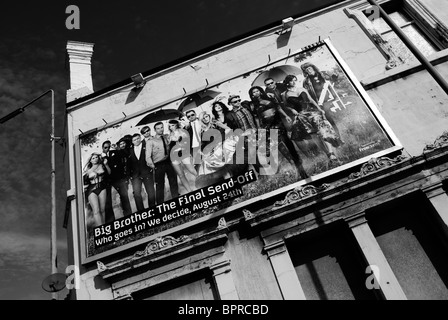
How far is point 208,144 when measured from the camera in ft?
36.6

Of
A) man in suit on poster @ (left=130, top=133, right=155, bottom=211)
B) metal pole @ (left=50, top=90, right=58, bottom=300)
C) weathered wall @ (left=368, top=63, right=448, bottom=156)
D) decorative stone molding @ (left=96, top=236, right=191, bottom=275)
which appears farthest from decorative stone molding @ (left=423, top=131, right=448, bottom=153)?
metal pole @ (left=50, top=90, right=58, bottom=300)

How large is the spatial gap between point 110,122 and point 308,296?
8.55 metres

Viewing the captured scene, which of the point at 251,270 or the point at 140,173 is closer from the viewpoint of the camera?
→ the point at 251,270

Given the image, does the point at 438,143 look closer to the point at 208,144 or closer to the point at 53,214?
the point at 208,144

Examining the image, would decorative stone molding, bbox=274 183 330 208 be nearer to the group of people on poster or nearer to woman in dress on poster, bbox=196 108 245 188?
the group of people on poster

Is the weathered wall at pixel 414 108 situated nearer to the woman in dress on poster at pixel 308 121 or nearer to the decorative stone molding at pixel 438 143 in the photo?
the decorative stone molding at pixel 438 143

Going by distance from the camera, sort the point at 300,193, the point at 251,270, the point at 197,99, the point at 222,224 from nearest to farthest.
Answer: the point at 251,270 → the point at 300,193 → the point at 222,224 → the point at 197,99

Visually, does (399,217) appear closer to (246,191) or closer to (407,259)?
(407,259)

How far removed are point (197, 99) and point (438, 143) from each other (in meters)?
7.31

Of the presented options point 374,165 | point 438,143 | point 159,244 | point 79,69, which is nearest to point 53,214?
point 159,244

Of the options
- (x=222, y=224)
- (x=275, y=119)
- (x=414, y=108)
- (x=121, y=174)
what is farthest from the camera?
(x=121, y=174)

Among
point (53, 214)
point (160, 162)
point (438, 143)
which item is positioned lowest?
point (438, 143)

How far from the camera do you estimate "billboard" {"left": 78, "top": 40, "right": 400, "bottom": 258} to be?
9977 millimetres
